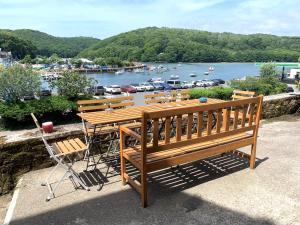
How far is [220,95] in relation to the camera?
1145 cm

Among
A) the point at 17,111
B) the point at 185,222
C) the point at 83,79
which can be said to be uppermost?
the point at 83,79

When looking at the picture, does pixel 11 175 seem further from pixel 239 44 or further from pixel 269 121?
pixel 239 44

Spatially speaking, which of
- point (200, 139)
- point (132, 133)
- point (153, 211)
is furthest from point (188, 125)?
point (153, 211)

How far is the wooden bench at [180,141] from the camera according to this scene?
2.94 metres

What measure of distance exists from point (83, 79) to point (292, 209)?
6.30 metres

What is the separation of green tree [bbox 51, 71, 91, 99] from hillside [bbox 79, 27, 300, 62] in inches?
5383

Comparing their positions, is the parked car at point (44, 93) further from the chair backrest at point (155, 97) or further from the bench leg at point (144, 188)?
the bench leg at point (144, 188)

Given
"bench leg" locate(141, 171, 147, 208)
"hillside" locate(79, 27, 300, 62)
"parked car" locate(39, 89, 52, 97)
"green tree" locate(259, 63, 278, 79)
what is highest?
"hillside" locate(79, 27, 300, 62)

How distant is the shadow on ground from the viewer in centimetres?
279

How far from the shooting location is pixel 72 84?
773 cm

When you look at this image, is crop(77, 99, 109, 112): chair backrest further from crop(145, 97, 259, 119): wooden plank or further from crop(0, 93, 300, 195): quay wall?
crop(145, 97, 259, 119): wooden plank

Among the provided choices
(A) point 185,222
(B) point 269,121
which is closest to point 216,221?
(A) point 185,222

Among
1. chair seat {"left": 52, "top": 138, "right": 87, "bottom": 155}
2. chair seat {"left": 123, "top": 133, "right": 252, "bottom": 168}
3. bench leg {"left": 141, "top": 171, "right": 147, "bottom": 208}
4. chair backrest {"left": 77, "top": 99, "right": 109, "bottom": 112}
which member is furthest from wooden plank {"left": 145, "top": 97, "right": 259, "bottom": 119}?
chair backrest {"left": 77, "top": 99, "right": 109, "bottom": 112}

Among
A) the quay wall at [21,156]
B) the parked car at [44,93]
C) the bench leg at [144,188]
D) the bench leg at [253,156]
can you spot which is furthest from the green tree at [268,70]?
the bench leg at [144,188]
